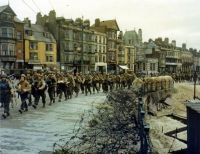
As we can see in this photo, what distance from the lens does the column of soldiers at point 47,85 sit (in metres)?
17.1

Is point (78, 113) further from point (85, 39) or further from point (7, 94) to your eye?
point (85, 39)

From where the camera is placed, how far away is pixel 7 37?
63156mm

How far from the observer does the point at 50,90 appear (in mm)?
22844

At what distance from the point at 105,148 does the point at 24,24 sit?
5981 centimetres

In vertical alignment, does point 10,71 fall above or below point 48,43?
below

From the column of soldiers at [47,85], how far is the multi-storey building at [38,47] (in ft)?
88.8

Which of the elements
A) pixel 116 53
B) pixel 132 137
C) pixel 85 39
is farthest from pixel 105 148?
pixel 116 53

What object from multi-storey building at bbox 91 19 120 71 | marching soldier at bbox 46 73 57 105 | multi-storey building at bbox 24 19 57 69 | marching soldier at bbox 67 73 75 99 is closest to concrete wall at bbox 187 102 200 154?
marching soldier at bbox 46 73 57 105

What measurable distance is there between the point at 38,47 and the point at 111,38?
26688mm

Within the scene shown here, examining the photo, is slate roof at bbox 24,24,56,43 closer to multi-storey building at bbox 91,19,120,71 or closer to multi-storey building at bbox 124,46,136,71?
multi-storey building at bbox 91,19,120,71

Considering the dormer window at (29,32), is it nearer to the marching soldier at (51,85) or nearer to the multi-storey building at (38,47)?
the multi-storey building at (38,47)

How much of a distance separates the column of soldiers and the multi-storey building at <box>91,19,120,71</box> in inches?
1854

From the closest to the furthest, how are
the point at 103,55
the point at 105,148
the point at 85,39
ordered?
the point at 105,148 < the point at 85,39 < the point at 103,55

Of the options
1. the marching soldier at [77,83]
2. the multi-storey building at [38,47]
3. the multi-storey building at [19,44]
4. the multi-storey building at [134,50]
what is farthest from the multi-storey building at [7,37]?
the multi-storey building at [134,50]
